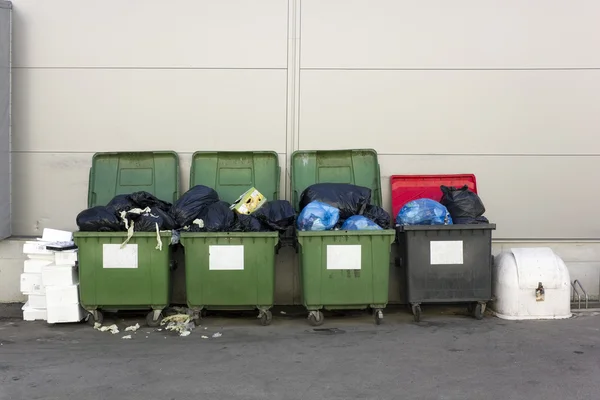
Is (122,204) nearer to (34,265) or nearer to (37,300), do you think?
(34,265)

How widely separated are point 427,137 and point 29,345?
14.1 feet

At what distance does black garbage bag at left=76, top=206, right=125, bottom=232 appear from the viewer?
4.57 m

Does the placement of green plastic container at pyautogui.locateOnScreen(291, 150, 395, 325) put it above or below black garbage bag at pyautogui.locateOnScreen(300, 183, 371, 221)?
below

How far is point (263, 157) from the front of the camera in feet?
18.2

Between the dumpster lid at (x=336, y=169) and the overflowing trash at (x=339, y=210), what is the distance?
14.3 inches

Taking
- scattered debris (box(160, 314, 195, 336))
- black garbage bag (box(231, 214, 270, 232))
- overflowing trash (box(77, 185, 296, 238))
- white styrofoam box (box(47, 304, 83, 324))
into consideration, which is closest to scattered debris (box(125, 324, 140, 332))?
scattered debris (box(160, 314, 195, 336))

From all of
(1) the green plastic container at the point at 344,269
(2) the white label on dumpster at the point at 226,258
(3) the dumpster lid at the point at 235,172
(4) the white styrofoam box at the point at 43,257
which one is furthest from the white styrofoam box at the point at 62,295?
(1) the green plastic container at the point at 344,269

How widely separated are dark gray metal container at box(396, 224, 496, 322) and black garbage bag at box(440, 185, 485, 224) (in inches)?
7.1

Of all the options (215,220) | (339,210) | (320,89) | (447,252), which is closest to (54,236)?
(215,220)

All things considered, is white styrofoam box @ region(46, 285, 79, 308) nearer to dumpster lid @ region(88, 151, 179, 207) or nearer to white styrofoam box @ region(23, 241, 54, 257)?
white styrofoam box @ region(23, 241, 54, 257)

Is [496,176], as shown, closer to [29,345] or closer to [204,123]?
[204,123]

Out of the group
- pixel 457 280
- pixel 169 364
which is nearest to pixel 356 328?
pixel 457 280

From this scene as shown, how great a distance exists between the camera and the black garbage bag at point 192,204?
474 centimetres

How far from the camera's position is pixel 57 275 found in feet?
15.3
